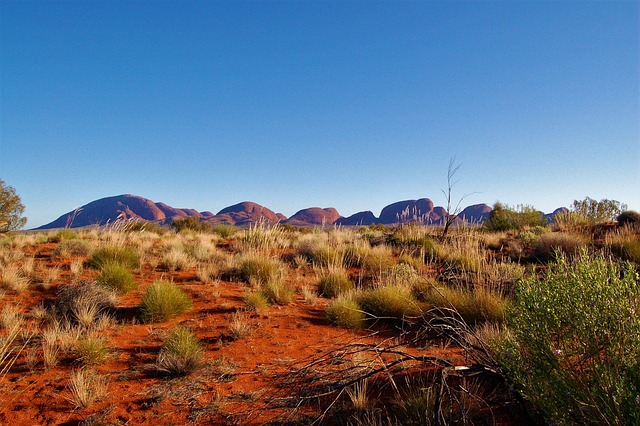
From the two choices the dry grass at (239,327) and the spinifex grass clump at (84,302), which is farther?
the spinifex grass clump at (84,302)

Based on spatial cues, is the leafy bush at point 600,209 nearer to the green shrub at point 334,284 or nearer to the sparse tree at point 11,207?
the green shrub at point 334,284

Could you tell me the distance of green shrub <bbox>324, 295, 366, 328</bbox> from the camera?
18.8 feet

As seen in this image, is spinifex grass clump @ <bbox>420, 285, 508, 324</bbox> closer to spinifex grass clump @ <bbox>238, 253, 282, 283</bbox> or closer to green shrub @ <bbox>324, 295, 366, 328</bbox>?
green shrub @ <bbox>324, 295, 366, 328</bbox>

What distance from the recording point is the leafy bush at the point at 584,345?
6.03ft

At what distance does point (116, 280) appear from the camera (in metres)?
6.89

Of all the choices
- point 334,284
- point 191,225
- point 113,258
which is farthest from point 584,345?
point 191,225

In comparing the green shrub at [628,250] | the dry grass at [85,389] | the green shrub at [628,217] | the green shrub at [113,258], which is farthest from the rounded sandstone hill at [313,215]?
the dry grass at [85,389]

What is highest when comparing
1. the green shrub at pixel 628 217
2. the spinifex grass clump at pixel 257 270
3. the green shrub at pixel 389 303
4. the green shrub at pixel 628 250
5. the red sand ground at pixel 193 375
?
the green shrub at pixel 628 217

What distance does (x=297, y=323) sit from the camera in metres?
5.91

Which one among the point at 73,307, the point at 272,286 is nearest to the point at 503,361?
the point at 272,286

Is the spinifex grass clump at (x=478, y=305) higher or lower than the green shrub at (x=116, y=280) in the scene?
lower

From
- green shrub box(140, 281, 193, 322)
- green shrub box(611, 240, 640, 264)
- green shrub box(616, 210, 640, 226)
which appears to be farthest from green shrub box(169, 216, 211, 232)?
green shrub box(616, 210, 640, 226)

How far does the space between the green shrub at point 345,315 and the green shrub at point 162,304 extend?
258 cm

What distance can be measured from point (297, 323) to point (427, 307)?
7.49 feet
